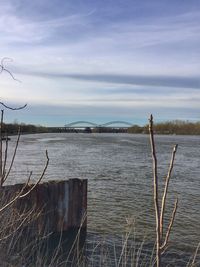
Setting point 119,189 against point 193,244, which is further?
point 119,189

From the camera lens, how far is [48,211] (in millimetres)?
14133

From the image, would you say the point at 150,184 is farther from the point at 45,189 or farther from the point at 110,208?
the point at 45,189

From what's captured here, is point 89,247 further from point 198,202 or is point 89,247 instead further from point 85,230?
point 198,202

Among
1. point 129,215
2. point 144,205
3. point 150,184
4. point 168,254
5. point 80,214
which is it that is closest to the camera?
point 168,254

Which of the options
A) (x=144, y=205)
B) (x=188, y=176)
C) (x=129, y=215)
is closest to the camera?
(x=129, y=215)

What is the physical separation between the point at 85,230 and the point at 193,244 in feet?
11.3

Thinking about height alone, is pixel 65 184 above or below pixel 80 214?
above

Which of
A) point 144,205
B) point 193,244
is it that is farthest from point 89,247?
point 144,205

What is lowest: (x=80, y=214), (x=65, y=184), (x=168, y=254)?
(x=168, y=254)

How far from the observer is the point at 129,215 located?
18969 mm

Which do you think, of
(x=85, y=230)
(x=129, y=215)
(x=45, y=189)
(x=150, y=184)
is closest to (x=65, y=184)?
(x=45, y=189)

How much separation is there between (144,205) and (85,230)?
231 inches

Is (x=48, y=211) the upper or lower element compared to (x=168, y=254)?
upper

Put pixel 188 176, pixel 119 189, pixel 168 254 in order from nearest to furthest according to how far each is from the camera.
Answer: pixel 168 254
pixel 119 189
pixel 188 176
